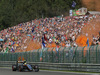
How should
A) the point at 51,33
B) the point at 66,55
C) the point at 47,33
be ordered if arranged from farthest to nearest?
the point at 47,33 < the point at 51,33 < the point at 66,55

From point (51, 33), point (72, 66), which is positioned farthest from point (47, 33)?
point (72, 66)

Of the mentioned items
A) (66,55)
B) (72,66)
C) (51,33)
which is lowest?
(72,66)

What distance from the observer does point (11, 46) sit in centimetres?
4247

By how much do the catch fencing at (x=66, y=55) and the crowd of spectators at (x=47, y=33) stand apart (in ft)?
32.5

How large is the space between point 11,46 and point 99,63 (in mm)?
25569

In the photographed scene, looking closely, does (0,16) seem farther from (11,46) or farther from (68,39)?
(68,39)

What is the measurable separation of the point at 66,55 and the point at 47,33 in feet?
66.3

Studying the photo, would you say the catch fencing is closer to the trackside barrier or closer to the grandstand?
the trackside barrier

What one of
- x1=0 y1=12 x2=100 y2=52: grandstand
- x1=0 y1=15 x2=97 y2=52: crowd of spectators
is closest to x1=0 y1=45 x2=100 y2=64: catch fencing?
x1=0 y1=15 x2=97 y2=52: crowd of spectators

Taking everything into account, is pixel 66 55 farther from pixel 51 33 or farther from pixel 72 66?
pixel 51 33

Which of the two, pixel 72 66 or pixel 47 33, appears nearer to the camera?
pixel 72 66

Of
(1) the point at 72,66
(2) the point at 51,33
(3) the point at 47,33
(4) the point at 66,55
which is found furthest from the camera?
(3) the point at 47,33

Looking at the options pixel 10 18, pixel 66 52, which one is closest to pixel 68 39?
pixel 66 52

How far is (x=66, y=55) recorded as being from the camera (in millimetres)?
21828
